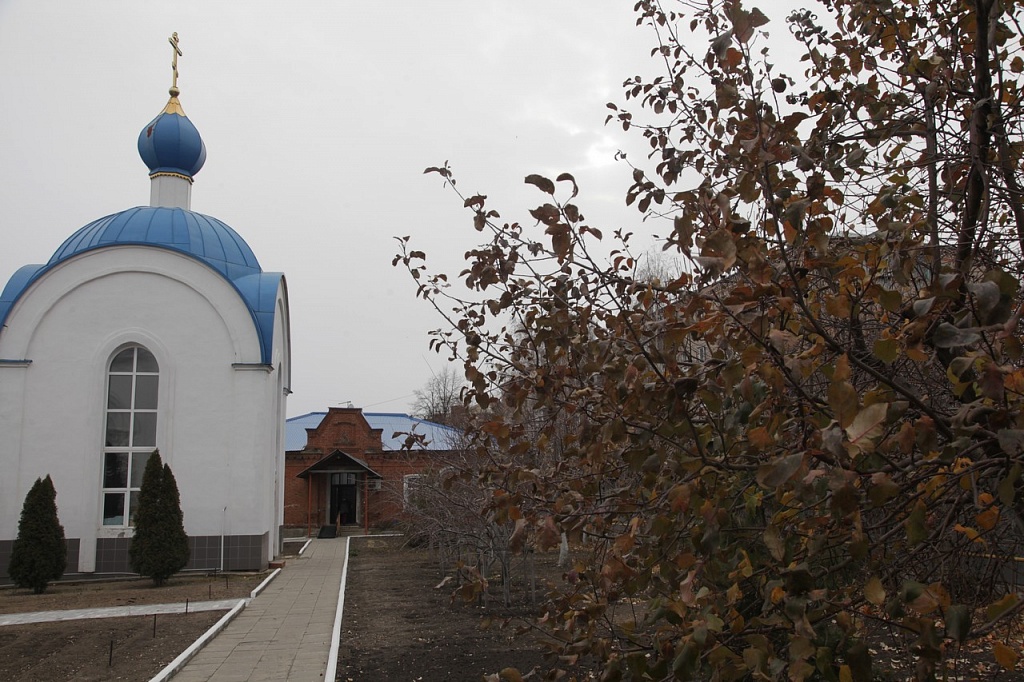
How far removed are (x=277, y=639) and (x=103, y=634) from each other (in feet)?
7.71

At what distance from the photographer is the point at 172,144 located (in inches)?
792

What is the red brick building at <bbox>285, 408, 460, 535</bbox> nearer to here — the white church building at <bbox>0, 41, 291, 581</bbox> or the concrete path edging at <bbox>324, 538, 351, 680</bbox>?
the white church building at <bbox>0, 41, 291, 581</bbox>

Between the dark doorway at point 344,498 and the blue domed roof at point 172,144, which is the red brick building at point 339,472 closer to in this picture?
the dark doorway at point 344,498

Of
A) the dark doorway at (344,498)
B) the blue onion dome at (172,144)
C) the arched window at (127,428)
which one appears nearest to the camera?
the arched window at (127,428)

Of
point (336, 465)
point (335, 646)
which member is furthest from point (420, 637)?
point (336, 465)

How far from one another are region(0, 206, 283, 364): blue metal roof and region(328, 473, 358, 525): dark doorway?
1365 centimetres

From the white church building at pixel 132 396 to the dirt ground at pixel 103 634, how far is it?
1.54 m

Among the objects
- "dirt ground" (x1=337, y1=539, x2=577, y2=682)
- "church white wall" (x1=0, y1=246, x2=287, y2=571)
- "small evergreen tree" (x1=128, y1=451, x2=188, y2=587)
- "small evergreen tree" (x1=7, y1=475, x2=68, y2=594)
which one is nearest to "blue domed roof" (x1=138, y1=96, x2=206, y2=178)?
"church white wall" (x1=0, y1=246, x2=287, y2=571)

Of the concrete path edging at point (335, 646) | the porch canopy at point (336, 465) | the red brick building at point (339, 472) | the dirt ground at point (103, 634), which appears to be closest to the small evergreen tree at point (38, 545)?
the dirt ground at point (103, 634)

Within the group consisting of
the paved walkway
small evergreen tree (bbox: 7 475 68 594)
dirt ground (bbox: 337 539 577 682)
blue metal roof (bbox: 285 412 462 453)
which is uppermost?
blue metal roof (bbox: 285 412 462 453)

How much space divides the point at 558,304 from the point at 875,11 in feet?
5.69

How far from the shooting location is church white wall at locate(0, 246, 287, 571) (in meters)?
16.2

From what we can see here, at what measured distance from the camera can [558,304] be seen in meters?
3.08

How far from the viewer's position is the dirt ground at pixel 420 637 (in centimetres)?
789
